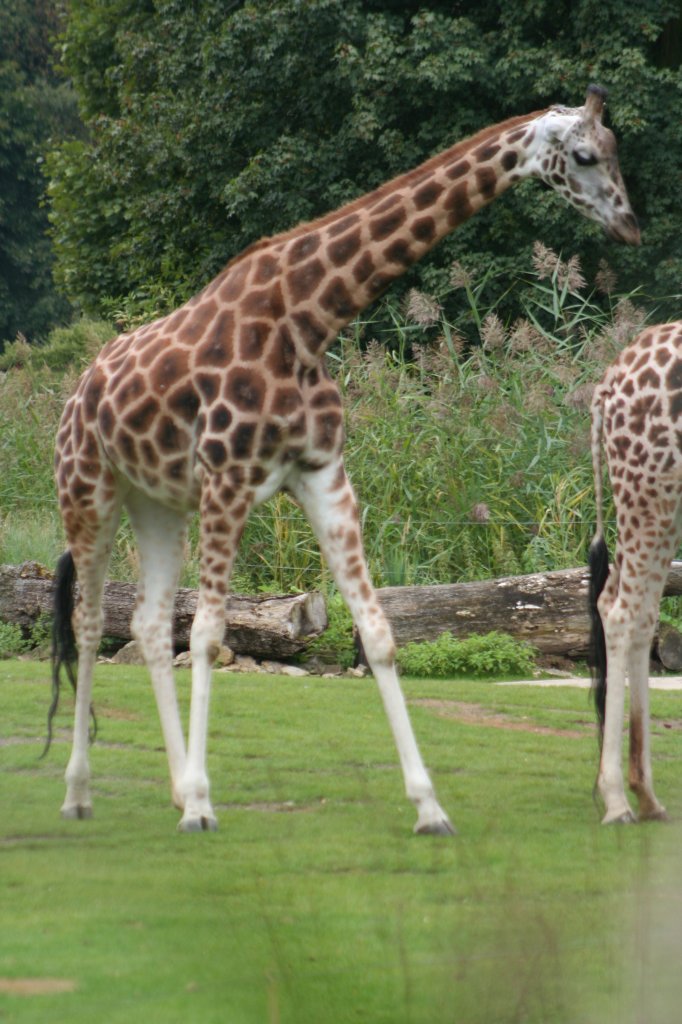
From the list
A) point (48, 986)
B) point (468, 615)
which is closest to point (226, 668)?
point (468, 615)

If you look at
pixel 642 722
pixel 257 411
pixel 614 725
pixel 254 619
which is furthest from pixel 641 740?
pixel 254 619

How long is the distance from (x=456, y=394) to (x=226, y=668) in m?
3.94

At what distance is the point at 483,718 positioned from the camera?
8820 mm

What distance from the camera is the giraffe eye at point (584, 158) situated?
621 centimetres

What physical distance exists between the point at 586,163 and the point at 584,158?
1.3 inches

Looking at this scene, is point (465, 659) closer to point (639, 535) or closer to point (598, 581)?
point (598, 581)

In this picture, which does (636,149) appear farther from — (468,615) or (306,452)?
(306,452)

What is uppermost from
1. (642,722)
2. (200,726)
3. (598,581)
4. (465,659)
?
(200,726)

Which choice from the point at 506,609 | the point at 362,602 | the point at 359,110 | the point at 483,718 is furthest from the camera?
the point at 359,110

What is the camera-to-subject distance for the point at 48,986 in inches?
140

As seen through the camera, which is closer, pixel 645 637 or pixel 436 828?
pixel 436 828

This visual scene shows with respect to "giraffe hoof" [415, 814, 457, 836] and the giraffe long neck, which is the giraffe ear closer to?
the giraffe long neck

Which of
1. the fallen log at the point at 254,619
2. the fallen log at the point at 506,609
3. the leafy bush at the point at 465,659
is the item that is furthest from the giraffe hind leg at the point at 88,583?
the fallen log at the point at 506,609

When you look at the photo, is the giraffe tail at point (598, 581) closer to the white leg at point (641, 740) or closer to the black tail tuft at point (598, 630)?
the black tail tuft at point (598, 630)
